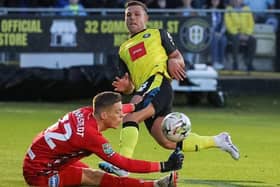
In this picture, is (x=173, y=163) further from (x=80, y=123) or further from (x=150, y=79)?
(x=150, y=79)

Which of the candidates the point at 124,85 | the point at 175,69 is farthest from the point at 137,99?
the point at 175,69

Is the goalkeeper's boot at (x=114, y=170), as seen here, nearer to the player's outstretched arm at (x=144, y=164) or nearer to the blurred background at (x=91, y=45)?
the player's outstretched arm at (x=144, y=164)

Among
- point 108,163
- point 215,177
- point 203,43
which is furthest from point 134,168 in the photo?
point 203,43

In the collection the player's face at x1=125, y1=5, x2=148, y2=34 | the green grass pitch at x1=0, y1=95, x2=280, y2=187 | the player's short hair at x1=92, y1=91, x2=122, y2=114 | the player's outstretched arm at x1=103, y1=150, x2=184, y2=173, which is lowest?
the green grass pitch at x1=0, y1=95, x2=280, y2=187

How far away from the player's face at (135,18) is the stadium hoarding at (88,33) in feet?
33.0

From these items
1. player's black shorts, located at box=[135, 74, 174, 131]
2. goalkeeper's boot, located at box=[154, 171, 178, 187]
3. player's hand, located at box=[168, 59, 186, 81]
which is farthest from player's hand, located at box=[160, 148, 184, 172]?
player's hand, located at box=[168, 59, 186, 81]

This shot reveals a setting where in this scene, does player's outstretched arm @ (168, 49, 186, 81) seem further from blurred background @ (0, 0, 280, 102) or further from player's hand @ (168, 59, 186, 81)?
blurred background @ (0, 0, 280, 102)

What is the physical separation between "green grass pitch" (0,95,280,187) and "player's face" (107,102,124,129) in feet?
4.39

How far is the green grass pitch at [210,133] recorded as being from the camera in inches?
447

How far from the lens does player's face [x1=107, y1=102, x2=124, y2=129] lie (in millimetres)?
9586

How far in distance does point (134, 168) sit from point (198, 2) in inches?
563

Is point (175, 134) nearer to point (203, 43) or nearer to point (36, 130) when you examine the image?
point (36, 130)

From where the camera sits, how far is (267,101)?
72.9 feet

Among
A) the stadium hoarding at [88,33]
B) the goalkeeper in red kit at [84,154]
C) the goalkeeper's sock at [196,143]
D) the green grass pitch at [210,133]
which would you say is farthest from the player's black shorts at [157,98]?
the stadium hoarding at [88,33]
